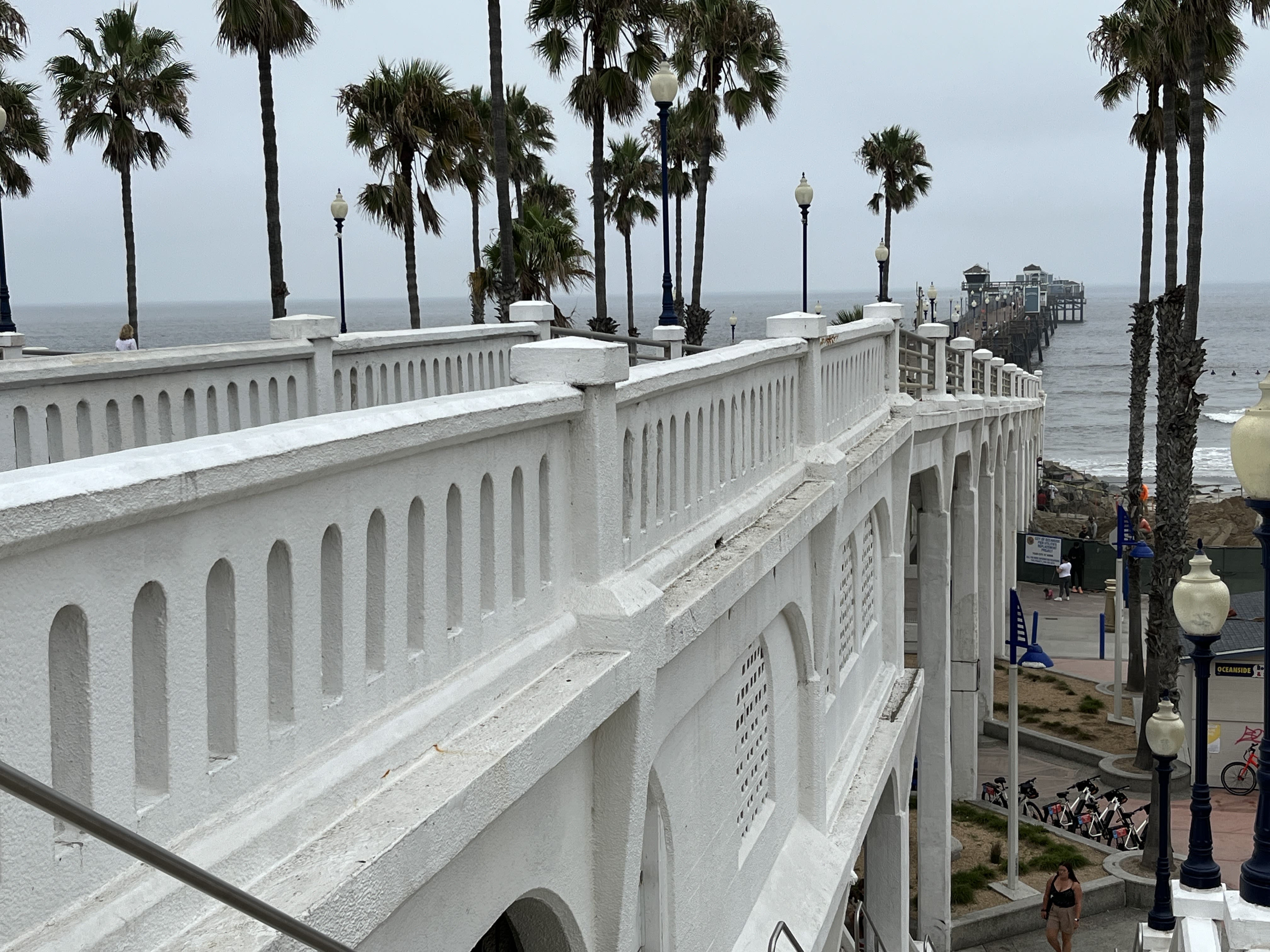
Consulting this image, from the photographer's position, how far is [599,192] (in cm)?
2908

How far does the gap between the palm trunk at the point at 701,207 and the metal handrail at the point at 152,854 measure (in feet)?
105

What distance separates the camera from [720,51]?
32406 millimetres

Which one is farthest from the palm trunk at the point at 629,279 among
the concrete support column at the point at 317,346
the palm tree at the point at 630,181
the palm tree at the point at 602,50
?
the concrete support column at the point at 317,346

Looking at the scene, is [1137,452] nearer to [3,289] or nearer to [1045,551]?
[1045,551]

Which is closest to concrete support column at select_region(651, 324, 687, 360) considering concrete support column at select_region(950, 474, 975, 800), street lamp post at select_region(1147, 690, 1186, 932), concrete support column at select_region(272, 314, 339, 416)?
street lamp post at select_region(1147, 690, 1186, 932)

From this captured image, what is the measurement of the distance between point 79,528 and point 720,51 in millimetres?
32104

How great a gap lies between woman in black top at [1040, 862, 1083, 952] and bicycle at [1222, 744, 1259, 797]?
7217 millimetres

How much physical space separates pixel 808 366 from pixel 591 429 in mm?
4575

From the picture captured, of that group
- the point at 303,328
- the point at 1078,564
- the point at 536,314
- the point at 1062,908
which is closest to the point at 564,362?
the point at 303,328

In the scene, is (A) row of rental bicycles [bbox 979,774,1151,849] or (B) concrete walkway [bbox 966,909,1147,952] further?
(A) row of rental bicycles [bbox 979,774,1151,849]

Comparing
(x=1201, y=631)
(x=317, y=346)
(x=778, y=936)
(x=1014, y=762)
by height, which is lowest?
(x=1014, y=762)

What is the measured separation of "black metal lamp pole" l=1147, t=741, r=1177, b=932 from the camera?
514 inches

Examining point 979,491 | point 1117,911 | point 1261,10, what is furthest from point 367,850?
point 979,491

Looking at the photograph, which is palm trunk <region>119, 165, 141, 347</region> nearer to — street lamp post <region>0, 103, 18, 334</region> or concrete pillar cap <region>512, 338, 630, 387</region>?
street lamp post <region>0, 103, 18, 334</region>
